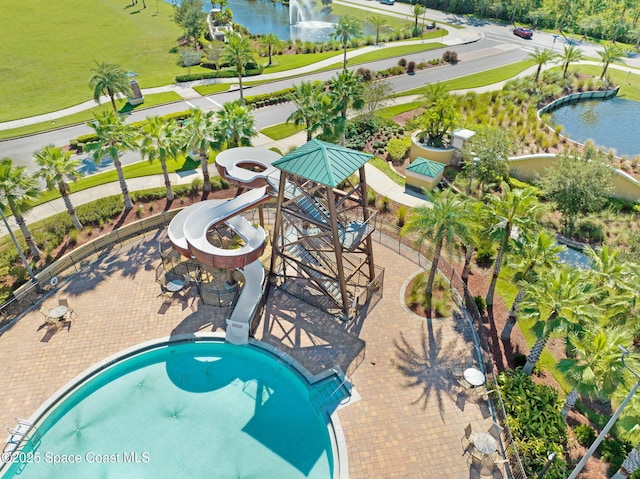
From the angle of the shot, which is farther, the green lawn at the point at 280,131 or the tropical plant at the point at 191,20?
the tropical plant at the point at 191,20

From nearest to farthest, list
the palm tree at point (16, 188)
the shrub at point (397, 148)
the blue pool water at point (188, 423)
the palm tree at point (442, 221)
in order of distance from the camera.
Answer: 1. the blue pool water at point (188, 423)
2. the palm tree at point (442, 221)
3. the palm tree at point (16, 188)
4. the shrub at point (397, 148)

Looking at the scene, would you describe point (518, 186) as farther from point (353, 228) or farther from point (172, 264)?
point (172, 264)

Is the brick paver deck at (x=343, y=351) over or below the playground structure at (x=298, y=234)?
below

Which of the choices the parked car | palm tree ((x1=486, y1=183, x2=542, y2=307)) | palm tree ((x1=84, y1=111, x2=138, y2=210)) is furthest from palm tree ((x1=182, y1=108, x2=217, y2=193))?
the parked car

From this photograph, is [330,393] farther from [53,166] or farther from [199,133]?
[53,166]

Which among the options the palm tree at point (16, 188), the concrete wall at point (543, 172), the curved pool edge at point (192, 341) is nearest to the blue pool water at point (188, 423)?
the curved pool edge at point (192, 341)

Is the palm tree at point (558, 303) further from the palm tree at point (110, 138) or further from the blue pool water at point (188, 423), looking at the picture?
the palm tree at point (110, 138)

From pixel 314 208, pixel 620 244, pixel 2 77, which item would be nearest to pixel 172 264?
pixel 314 208
